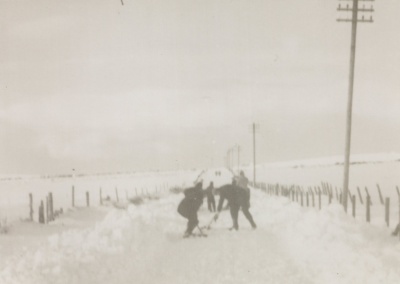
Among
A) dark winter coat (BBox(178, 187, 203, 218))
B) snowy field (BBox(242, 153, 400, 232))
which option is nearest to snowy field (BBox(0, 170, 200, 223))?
dark winter coat (BBox(178, 187, 203, 218))

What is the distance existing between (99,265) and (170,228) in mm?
8871

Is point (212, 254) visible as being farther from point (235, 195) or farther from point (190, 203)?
point (235, 195)

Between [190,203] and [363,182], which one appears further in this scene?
[363,182]

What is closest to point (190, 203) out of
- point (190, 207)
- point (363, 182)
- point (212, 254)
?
point (190, 207)

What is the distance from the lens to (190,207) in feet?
58.0

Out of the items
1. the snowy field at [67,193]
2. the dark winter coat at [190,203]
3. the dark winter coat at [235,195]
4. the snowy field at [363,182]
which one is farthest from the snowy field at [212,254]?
the snowy field at [67,193]

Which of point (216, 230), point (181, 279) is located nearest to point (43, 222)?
point (216, 230)

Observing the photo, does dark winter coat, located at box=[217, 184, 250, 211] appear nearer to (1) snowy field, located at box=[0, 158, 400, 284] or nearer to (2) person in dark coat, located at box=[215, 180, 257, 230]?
(2) person in dark coat, located at box=[215, 180, 257, 230]

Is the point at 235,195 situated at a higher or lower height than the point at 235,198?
higher

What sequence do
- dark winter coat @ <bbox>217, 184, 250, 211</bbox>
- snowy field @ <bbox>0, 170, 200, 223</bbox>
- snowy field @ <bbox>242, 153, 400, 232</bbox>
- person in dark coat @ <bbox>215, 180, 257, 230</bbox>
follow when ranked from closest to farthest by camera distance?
Result: 1. person in dark coat @ <bbox>215, 180, 257, 230</bbox>
2. dark winter coat @ <bbox>217, 184, 250, 211</bbox>
3. snowy field @ <bbox>242, 153, 400, 232</bbox>
4. snowy field @ <bbox>0, 170, 200, 223</bbox>

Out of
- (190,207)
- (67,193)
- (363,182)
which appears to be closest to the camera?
(190,207)

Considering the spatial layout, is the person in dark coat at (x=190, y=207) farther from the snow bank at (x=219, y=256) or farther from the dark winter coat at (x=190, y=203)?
the snow bank at (x=219, y=256)

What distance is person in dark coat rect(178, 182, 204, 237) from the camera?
17.6 metres

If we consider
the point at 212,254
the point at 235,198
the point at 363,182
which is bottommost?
the point at 363,182
